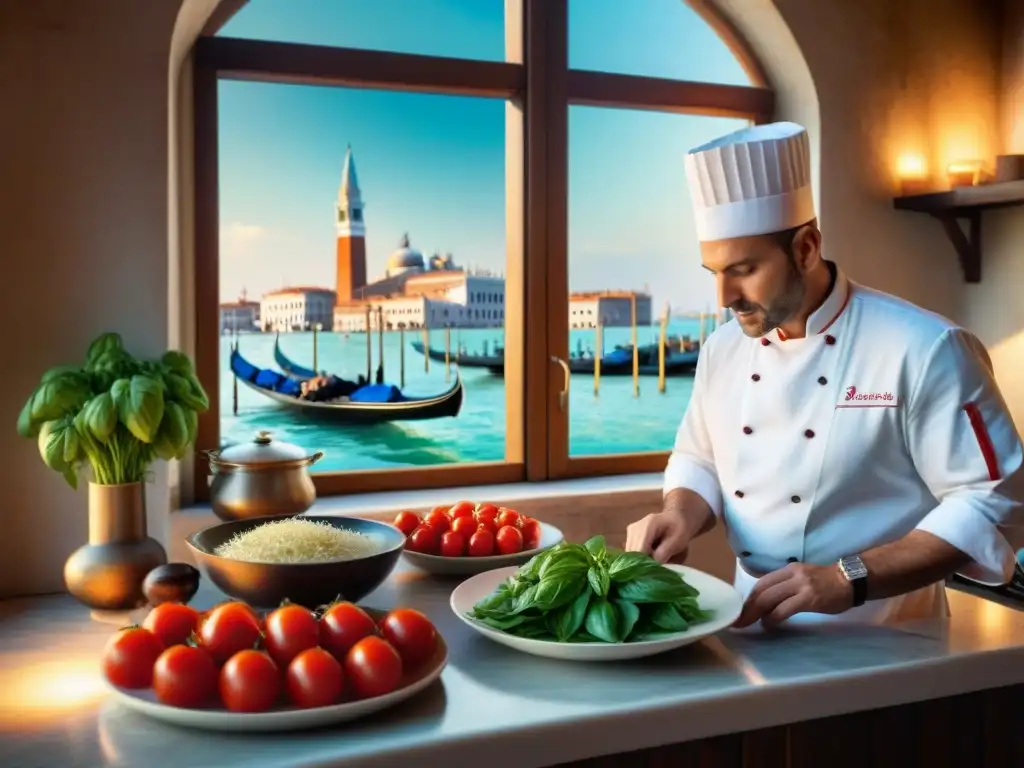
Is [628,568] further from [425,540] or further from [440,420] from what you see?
[440,420]

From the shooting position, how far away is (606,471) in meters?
3.05

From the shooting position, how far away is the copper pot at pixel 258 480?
2049 millimetres

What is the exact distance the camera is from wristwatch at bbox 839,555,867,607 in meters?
1.52

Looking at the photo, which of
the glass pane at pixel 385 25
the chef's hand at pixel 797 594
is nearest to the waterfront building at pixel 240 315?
the glass pane at pixel 385 25

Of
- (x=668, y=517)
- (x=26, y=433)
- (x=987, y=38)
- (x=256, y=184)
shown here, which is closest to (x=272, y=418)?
(x=256, y=184)

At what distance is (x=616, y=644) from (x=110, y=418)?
1.07m

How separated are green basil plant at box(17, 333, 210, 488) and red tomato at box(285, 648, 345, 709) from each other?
81cm

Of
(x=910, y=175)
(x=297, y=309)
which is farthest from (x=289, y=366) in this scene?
(x=910, y=175)

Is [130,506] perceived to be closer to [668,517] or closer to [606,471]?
[668,517]

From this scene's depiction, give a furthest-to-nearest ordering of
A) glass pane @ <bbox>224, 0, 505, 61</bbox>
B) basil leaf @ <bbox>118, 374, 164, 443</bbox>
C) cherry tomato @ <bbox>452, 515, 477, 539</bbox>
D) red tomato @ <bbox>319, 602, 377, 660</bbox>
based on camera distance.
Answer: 1. glass pane @ <bbox>224, 0, 505, 61</bbox>
2. cherry tomato @ <bbox>452, 515, 477, 539</bbox>
3. basil leaf @ <bbox>118, 374, 164, 443</bbox>
4. red tomato @ <bbox>319, 602, 377, 660</bbox>

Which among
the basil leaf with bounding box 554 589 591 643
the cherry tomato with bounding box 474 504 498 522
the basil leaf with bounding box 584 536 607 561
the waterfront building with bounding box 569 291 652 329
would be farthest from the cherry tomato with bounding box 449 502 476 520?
the waterfront building with bounding box 569 291 652 329

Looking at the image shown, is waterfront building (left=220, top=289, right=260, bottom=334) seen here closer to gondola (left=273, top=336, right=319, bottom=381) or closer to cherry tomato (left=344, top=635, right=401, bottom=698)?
gondola (left=273, top=336, right=319, bottom=381)

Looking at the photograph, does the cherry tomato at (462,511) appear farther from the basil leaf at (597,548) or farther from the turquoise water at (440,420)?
the turquoise water at (440,420)

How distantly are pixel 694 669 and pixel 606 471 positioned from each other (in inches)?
64.7
